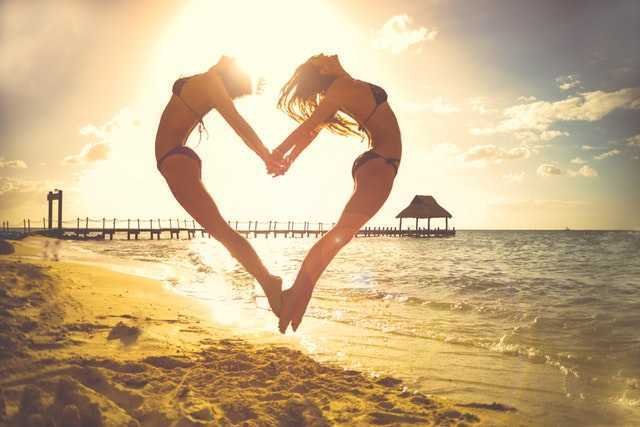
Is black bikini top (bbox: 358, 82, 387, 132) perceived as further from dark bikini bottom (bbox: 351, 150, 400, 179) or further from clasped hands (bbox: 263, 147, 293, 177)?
clasped hands (bbox: 263, 147, 293, 177)

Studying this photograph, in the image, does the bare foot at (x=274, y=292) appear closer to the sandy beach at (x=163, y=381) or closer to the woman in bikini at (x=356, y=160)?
the woman in bikini at (x=356, y=160)

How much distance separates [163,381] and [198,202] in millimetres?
1367

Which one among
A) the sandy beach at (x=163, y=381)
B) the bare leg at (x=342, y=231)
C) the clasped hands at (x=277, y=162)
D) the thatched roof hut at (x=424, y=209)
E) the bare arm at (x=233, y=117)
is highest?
the thatched roof hut at (x=424, y=209)

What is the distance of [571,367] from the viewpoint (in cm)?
500

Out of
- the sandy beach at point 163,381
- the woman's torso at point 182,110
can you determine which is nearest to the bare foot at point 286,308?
the sandy beach at point 163,381

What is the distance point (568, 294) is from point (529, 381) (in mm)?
7811

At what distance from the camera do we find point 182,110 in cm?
350

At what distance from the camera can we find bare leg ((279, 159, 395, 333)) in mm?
3266

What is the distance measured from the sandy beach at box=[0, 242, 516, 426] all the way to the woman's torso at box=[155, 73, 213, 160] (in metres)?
1.72

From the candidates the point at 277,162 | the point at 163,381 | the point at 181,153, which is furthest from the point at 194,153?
the point at 163,381

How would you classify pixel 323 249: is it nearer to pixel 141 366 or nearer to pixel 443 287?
pixel 141 366

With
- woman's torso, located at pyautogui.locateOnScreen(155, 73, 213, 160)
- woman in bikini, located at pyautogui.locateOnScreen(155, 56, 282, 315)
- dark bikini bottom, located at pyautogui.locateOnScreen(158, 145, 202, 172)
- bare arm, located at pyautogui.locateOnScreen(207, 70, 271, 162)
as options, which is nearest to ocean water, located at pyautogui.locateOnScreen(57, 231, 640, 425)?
woman in bikini, located at pyautogui.locateOnScreen(155, 56, 282, 315)

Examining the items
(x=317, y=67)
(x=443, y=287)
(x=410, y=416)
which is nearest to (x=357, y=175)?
(x=317, y=67)

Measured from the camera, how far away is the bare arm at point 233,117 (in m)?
3.32
